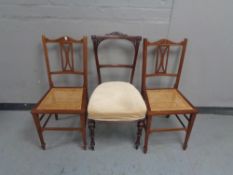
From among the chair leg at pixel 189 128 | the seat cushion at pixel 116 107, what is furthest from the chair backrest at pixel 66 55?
the chair leg at pixel 189 128

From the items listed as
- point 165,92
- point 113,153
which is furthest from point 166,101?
point 113,153

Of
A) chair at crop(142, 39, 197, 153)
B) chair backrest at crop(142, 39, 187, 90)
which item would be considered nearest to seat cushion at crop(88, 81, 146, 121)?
chair at crop(142, 39, 197, 153)

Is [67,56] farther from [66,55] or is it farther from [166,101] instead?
[166,101]

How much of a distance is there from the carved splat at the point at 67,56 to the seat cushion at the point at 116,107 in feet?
1.37

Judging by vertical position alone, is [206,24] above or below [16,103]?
above

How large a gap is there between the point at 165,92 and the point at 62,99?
3.05 ft

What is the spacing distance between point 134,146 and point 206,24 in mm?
1311

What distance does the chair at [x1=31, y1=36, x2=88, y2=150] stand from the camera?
1437 millimetres

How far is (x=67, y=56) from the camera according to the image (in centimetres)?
169

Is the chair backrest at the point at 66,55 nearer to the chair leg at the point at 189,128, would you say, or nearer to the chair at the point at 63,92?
the chair at the point at 63,92

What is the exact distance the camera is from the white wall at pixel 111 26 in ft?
5.33

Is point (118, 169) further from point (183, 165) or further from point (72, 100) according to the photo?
point (72, 100)

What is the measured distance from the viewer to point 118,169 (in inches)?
57.9

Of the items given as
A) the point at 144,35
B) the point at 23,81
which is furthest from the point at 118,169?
the point at 23,81
